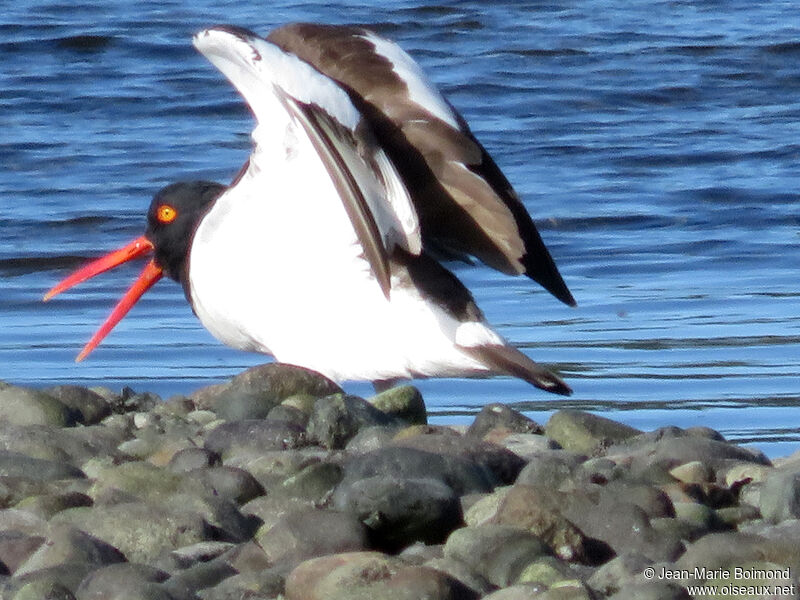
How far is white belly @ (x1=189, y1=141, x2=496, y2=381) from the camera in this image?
17.2ft

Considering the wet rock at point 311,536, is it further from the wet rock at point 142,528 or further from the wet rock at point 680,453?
the wet rock at point 680,453

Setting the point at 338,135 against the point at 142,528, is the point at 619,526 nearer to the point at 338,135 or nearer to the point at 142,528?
the point at 142,528

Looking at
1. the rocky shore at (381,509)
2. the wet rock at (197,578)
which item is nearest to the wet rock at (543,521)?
the rocky shore at (381,509)

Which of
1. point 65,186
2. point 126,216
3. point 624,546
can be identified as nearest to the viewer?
point 624,546

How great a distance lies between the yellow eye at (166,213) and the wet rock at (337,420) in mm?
1857

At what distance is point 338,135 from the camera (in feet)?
15.0

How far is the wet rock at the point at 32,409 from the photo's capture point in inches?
189

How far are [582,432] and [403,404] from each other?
1.77 ft

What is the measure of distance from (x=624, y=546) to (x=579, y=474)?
532mm

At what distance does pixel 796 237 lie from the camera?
8922 mm

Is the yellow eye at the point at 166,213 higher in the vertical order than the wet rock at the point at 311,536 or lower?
lower

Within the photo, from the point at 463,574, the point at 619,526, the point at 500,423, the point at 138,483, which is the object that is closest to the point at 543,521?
the point at 619,526

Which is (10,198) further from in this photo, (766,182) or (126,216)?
(766,182)

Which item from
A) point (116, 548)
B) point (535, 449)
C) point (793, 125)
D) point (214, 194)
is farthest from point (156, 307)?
point (793, 125)
